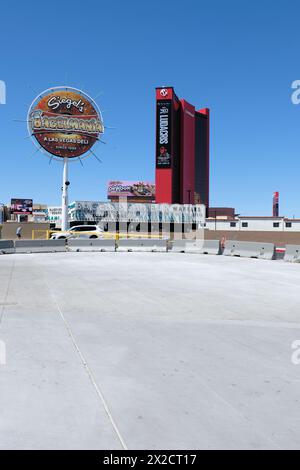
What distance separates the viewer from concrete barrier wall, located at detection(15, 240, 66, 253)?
90.5 ft

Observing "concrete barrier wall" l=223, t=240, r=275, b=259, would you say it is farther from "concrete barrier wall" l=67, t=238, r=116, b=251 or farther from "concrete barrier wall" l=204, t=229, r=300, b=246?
"concrete barrier wall" l=204, t=229, r=300, b=246

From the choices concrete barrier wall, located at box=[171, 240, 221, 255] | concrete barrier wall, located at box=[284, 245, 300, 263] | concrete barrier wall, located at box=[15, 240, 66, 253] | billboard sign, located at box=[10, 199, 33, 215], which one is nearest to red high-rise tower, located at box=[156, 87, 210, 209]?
billboard sign, located at box=[10, 199, 33, 215]

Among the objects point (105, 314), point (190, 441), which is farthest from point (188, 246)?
point (190, 441)

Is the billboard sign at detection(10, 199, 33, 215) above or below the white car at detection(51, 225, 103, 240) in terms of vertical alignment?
above

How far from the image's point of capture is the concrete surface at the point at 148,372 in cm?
350

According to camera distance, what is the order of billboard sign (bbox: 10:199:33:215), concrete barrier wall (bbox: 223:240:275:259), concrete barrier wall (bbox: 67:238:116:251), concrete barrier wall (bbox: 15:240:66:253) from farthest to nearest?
billboard sign (bbox: 10:199:33:215) → concrete barrier wall (bbox: 67:238:116:251) → concrete barrier wall (bbox: 15:240:66:253) → concrete barrier wall (bbox: 223:240:275:259)

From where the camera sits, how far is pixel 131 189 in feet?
522

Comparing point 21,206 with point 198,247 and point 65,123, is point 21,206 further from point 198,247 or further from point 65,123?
point 198,247

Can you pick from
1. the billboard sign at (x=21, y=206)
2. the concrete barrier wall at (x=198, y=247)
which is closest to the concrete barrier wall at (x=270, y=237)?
the concrete barrier wall at (x=198, y=247)

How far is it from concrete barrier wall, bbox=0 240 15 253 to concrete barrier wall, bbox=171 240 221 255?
11528 millimetres

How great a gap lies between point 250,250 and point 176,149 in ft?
308

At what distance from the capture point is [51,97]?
44562 millimetres

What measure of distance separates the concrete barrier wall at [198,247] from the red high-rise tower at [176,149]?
7513 centimetres
